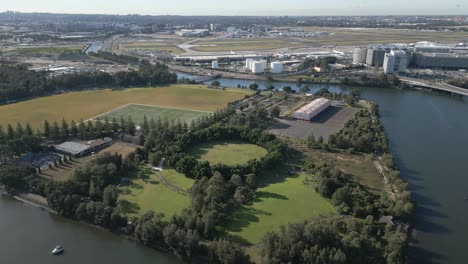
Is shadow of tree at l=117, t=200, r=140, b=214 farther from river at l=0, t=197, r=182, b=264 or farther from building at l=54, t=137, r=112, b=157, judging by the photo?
building at l=54, t=137, r=112, b=157

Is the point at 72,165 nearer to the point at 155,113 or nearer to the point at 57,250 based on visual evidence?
the point at 57,250

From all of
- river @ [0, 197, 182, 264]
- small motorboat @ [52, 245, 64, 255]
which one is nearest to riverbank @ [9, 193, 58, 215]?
river @ [0, 197, 182, 264]

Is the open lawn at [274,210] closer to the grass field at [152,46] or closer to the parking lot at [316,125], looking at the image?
the parking lot at [316,125]

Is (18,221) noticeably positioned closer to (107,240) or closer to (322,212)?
(107,240)

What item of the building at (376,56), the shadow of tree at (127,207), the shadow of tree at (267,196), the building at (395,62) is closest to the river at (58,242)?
the shadow of tree at (127,207)

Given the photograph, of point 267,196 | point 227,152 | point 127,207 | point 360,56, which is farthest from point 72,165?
point 360,56
